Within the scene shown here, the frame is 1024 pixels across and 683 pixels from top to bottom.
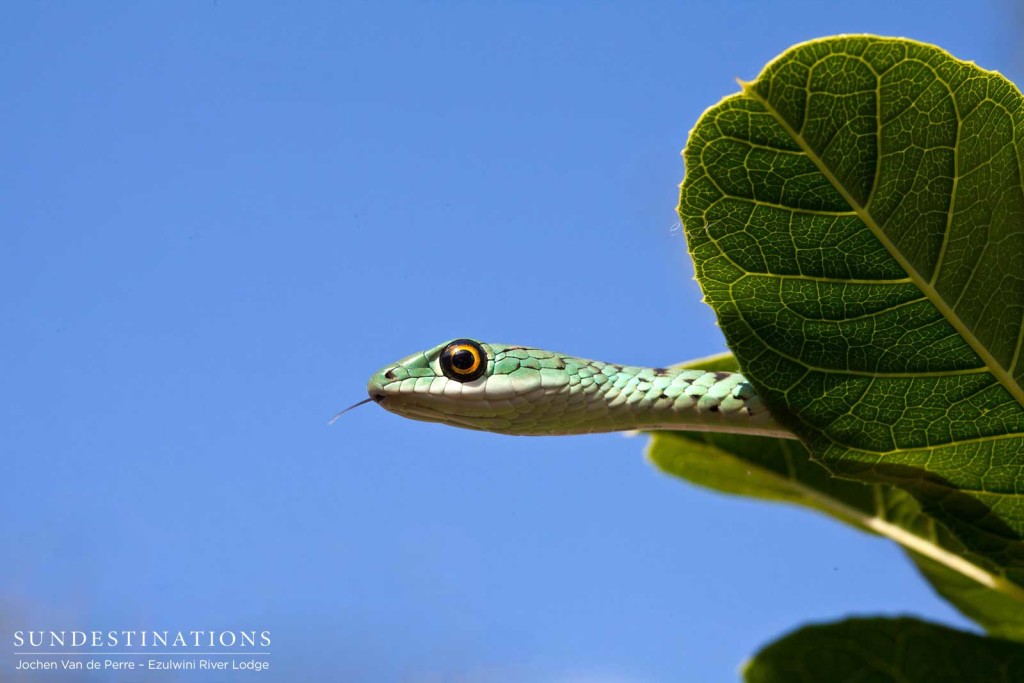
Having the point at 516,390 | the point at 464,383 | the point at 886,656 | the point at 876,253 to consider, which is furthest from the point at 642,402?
the point at 876,253

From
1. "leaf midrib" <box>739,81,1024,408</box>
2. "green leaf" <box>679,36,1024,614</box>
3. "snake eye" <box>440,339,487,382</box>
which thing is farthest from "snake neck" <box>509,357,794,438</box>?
"leaf midrib" <box>739,81,1024,408</box>

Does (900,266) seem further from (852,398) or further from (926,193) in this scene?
(852,398)

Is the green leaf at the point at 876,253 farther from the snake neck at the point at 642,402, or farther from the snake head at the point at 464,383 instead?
the snake head at the point at 464,383

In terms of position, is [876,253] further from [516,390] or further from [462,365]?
[462,365]

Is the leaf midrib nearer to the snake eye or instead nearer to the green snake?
the green snake

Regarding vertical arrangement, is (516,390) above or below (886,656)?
above

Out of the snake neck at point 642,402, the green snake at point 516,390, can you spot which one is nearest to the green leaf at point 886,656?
the snake neck at point 642,402

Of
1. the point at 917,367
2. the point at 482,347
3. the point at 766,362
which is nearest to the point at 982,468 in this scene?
the point at 917,367
